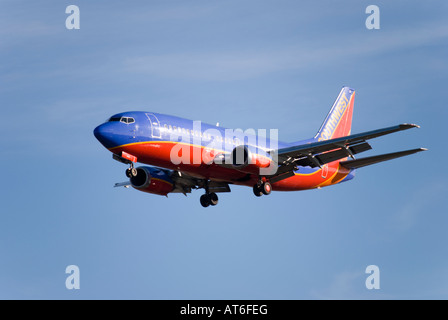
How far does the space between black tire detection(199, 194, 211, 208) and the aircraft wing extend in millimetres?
6160

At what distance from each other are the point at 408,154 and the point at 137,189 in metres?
21.0

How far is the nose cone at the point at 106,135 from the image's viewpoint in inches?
2192

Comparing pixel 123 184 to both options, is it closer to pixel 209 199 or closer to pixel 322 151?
pixel 209 199

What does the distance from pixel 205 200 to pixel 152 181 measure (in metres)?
4.49

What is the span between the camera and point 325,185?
A: 229 feet

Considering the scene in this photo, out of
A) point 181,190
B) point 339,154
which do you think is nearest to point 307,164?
A: point 339,154

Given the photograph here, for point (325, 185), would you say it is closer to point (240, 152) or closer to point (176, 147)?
point (240, 152)

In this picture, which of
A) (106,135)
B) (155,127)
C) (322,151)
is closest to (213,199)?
(322,151)

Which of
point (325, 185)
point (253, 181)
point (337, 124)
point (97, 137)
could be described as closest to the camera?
point (97, 137)

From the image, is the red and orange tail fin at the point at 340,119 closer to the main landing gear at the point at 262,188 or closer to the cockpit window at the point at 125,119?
the main landing gear at the point at 262,188

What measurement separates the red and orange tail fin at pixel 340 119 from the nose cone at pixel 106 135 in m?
22.7

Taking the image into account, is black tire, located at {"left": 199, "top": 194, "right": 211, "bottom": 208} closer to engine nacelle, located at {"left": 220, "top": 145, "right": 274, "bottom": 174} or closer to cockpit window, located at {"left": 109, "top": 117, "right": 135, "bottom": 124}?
engine nacelle, located at {"left": 220, "top": 145, "right": 274, "bottom": 174}

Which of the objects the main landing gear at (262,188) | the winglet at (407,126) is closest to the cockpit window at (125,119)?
the main landing gear at (262,188)
